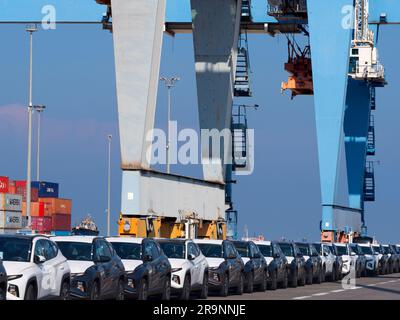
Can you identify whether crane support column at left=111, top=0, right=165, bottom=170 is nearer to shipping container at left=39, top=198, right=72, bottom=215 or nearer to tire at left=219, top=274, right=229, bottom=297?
tire at left=219, top=274, right=229, bottom=297

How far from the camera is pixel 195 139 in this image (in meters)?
44.8

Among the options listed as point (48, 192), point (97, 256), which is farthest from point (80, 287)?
point (48, 192)

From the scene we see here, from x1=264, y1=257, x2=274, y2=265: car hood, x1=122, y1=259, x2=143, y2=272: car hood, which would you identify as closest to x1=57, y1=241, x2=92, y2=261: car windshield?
x1=122, y1=259, x2=143, y2=272: car hood

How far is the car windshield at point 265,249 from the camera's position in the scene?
35600 millimetres

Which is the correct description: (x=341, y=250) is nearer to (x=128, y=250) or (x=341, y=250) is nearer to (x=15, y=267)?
(x=128, y=250)

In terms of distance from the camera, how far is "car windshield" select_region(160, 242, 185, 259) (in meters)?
27.9

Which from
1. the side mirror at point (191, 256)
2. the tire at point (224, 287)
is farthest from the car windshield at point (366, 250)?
the side mirror at point (191, 256)

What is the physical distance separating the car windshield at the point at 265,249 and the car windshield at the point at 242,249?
6.55ft

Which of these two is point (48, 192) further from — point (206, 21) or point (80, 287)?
point (80, 287)

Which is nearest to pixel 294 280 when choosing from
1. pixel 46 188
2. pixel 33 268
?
pixel 33 268

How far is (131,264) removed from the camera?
81.5 ft

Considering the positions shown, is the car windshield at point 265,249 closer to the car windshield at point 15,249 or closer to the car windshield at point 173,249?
the car windshield at point 173,249

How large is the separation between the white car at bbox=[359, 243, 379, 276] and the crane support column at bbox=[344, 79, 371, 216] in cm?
1029
